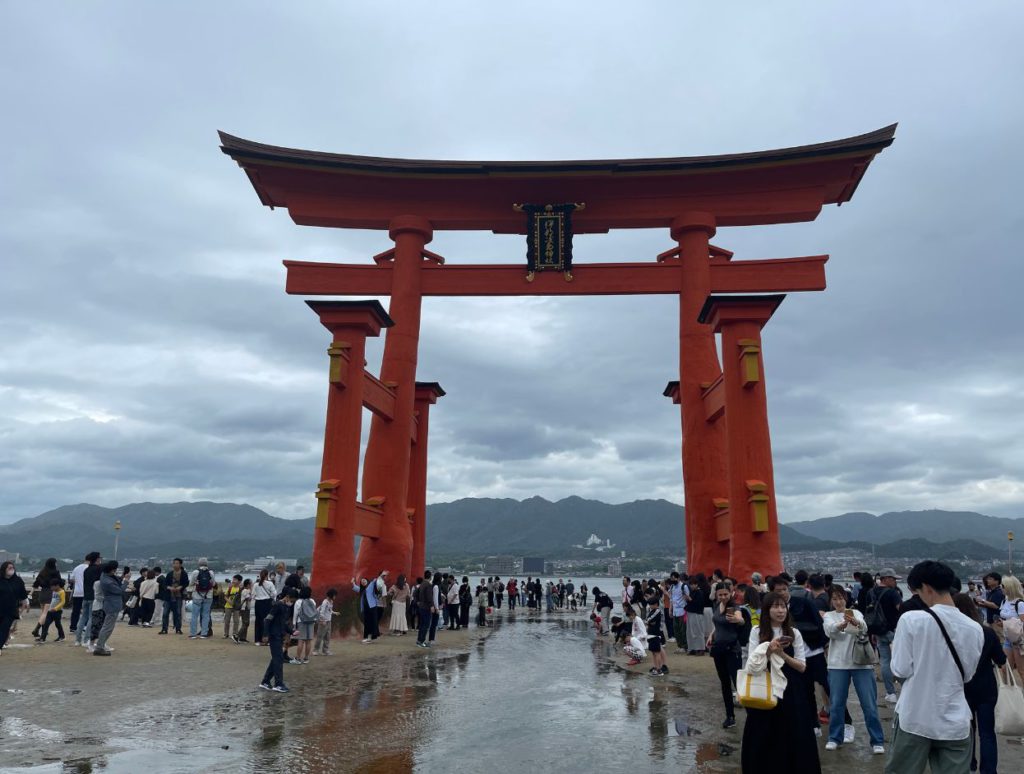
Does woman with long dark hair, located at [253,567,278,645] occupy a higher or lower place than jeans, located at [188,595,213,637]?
higher

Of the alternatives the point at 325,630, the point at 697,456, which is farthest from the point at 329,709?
the point at 697,456

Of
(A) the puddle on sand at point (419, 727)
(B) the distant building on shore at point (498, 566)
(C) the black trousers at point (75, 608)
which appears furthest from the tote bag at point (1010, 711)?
(B) the distant building on shore at point (498, 566)

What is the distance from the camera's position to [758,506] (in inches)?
684

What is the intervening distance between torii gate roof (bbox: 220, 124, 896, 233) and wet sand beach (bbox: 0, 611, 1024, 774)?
13496 millimetres

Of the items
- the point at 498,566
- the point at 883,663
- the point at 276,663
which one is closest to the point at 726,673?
the point at 883,663

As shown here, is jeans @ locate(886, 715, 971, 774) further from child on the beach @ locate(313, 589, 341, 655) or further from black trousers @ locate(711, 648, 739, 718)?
child on the beach @ locate(313, 589, 341, 655)

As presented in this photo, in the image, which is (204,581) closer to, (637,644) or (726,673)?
(637,644)

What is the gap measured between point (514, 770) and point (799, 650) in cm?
277

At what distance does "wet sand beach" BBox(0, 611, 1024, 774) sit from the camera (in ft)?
21.7

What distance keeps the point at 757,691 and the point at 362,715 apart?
211 inches

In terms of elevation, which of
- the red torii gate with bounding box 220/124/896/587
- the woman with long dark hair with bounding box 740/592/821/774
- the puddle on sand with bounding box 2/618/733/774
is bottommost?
the puddle on sand with bounding box 2/618/733/774

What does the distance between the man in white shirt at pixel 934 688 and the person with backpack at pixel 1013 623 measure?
4304mm

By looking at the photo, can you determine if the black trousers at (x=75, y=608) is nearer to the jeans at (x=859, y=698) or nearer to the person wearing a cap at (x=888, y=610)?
the jeans at (x=859, y=698)

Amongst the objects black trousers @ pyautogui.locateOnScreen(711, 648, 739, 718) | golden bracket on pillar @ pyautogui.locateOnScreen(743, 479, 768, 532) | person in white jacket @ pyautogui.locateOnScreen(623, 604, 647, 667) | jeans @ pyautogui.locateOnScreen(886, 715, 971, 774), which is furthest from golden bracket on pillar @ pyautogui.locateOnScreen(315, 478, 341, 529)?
jeans @ pyautogui.locateOnScreen(886, 715, 971, 774)
